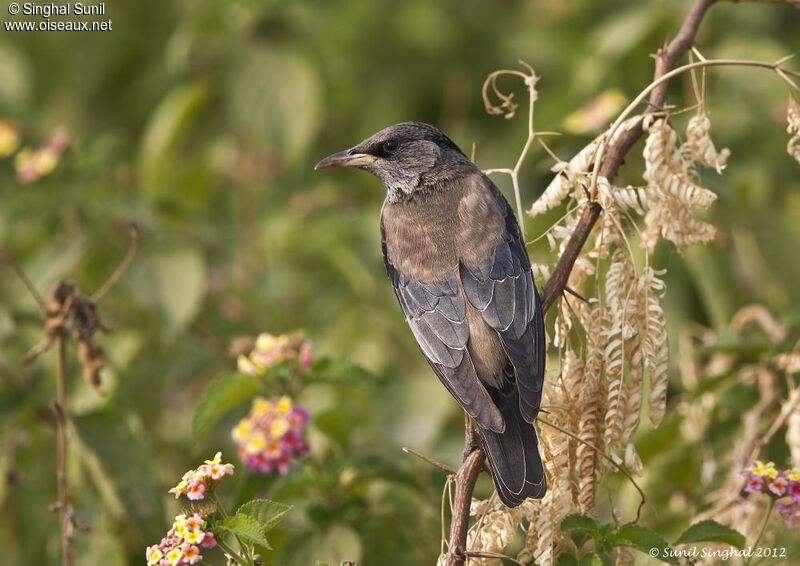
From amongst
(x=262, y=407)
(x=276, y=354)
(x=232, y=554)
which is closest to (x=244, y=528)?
(x=232, y=554)

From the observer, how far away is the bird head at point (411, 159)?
11.9ft

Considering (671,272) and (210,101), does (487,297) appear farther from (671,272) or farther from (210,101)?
(210,101)

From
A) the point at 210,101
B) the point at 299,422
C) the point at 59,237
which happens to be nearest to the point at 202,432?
the point at 299,422

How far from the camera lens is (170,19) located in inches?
316

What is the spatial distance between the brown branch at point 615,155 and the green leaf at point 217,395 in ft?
3.33

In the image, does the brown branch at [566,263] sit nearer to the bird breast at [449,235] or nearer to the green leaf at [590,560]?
the bird breast at [449,235]

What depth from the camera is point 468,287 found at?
319 centimetres

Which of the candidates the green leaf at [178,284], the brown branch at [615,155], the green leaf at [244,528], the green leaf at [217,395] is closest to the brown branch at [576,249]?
the brown branch at [615,155]

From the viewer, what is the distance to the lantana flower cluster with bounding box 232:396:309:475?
3.30 m

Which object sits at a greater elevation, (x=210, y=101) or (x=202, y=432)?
(x=210, y=101)

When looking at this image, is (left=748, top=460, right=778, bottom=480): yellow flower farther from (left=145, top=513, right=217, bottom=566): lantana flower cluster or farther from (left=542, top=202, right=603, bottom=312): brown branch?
(left=145, top=513, right=217, bottom=566): lantana flower cluster

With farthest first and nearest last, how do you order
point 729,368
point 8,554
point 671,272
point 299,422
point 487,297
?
1. point 671,272
2. point 8,554
3. point 729,368
4. point 299,422
5. point 487,297

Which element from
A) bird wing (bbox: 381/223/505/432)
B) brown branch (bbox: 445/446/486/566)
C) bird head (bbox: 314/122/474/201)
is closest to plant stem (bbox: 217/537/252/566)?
brown branch (bbox: 445/446/486/566)

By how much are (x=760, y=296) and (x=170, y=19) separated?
4.59m
